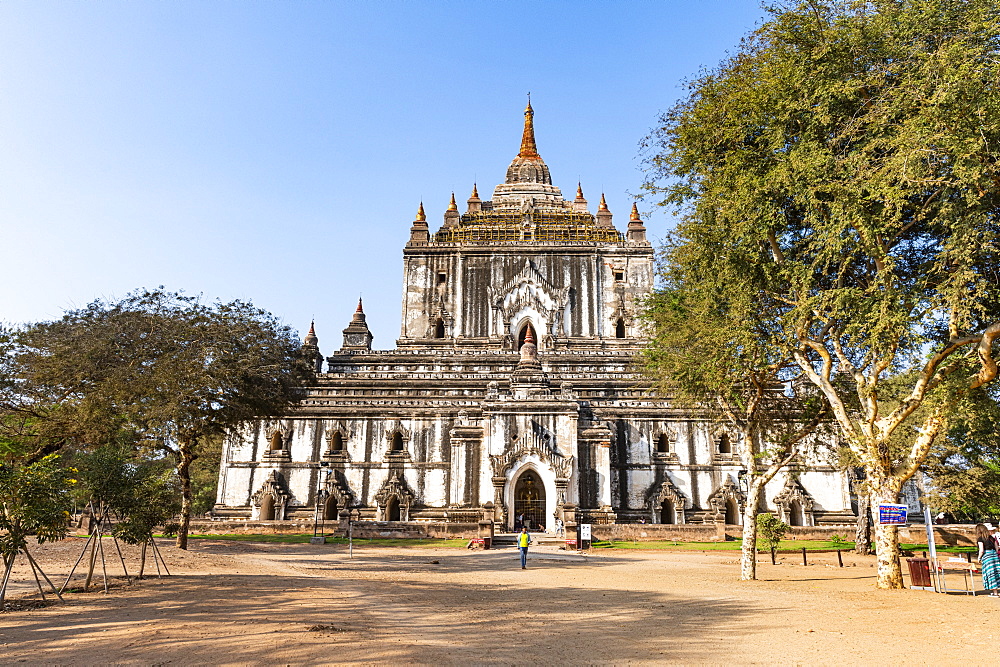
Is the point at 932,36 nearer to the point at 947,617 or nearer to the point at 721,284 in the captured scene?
the point at 721,284

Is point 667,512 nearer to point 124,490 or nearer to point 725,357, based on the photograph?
point 725,357

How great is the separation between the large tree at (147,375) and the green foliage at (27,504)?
36.4 feet

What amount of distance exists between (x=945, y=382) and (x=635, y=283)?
1497 inches

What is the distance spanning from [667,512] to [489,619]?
28.5m

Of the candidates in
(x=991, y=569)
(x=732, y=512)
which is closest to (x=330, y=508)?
(x=732, y=512)

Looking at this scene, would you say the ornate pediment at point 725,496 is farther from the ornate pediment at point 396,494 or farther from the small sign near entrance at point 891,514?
the small sign near entrance at point 891,514

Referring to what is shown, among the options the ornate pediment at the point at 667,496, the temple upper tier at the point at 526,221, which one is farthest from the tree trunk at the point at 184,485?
the temple upper tier at the point at 526,221

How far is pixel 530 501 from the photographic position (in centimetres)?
3719

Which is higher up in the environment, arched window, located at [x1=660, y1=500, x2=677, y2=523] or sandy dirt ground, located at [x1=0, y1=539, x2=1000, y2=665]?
arched window, located at [x1=660, y1=500, x2=677, y2=523]

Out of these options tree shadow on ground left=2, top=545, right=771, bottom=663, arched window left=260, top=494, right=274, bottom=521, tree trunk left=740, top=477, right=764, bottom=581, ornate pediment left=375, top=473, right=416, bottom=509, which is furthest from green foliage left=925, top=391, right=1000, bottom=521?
arched window left=260, top=494, right=274, bottom=521

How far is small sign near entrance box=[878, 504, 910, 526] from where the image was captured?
16888 mm

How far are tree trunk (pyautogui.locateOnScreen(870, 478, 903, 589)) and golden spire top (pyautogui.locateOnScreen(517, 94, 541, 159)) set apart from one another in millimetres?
57952

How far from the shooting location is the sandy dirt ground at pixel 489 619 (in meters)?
10.7

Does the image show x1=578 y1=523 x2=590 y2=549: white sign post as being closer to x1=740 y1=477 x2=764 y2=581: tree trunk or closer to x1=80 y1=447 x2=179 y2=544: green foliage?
x1=740 y1=477 x2=764 y2=581: tree trunk
